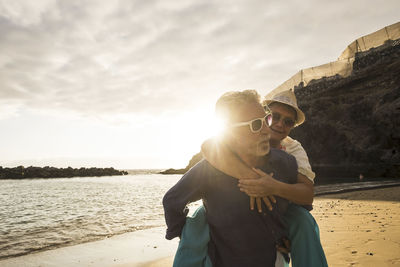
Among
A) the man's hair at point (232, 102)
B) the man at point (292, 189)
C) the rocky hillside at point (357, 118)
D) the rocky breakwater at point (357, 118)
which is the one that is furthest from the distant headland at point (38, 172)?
the man's hair at point (232, 102)

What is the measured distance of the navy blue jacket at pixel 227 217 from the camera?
1.61 meters

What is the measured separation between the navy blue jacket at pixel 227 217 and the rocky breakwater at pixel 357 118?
29.7m

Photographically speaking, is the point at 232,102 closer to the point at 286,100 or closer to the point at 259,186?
the point at 259,186

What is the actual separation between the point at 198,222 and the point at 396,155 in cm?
3694

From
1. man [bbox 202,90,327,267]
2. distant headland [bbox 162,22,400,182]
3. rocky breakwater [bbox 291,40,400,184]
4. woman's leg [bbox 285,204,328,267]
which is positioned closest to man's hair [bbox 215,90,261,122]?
man [bbox 202,90,327,267]

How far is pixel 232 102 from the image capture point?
61.8 inches

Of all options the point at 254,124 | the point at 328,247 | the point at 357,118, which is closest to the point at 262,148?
the point at 254,124

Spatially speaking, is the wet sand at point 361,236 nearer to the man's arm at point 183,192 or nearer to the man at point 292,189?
the man at point 292,189

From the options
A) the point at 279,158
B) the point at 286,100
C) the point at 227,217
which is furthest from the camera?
the point at 286,100

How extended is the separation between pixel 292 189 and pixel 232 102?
2.18 ft

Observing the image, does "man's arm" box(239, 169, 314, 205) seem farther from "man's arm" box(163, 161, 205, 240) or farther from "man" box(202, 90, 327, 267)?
"man's arm" box(163, 161, 205, 240)

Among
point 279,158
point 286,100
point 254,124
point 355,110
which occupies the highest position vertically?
point 355,110

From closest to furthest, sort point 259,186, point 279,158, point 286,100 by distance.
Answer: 1. point 259,186
2. point 279,158
3. point 286,100

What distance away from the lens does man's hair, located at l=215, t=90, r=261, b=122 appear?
5.15 ft
